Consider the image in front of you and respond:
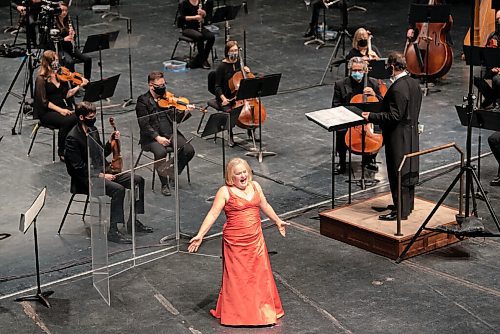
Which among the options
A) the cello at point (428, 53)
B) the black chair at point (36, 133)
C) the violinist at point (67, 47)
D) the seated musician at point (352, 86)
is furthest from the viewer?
the violinist at point (67, 47)

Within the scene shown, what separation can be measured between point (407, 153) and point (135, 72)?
731cm

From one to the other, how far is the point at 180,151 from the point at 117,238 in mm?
1044

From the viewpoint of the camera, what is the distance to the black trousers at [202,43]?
54.8 ft

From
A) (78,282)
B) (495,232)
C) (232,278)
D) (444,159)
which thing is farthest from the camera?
(444,159)

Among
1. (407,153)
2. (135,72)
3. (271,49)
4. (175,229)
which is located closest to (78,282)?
(175,229)

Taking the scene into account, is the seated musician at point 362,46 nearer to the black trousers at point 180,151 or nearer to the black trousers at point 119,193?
the black trousers at point 180,151


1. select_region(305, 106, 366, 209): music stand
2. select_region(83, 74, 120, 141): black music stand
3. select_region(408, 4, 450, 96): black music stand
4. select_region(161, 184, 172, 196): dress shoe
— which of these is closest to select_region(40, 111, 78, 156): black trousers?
select_region(83, 74, 120, 141): black music stand

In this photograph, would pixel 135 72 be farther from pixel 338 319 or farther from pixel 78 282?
pixel 338 319

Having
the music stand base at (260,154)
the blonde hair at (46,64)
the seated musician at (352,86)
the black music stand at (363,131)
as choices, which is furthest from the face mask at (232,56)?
the black music stand at (363,131)

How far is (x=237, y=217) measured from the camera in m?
8.59

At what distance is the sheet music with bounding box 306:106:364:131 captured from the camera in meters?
10.1

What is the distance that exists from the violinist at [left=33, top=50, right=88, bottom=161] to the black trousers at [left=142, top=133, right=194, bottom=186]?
9.68 feet

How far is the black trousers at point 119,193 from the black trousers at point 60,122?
130 inches

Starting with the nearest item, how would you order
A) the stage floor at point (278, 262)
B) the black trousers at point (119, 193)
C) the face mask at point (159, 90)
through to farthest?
the stage floor at point (278, 262) < the black trousers at point (119, 193) < the face mask at point (159, 90)
